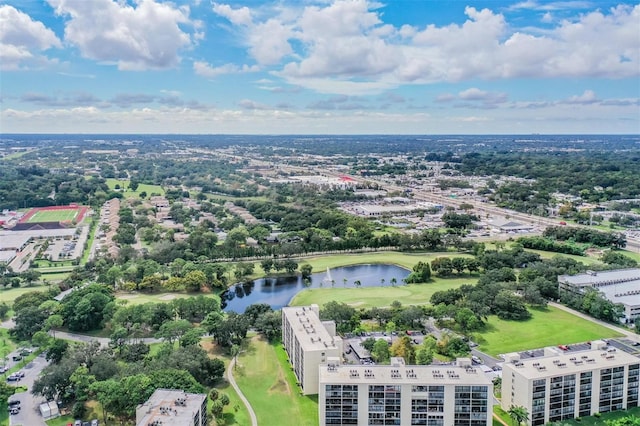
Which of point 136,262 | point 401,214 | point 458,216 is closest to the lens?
point 136,262

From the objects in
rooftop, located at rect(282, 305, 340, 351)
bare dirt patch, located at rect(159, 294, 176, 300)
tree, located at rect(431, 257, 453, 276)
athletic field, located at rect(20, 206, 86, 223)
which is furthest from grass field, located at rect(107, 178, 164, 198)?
rooftop, located at rect(282, 305, 340, 351)

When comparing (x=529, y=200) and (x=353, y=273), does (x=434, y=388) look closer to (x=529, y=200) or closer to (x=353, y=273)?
(x=353, y=273)

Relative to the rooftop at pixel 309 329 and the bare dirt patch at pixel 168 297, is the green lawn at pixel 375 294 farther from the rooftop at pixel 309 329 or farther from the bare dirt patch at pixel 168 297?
the bare dirt patch at pixel 168 297

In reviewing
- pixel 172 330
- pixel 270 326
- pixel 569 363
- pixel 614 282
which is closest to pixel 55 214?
pixel 172 330

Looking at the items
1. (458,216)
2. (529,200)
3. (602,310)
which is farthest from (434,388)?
(529,200)

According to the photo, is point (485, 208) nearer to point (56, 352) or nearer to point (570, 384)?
point (570, 384)

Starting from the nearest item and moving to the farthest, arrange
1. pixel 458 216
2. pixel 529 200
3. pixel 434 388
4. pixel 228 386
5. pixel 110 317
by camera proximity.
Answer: pixel 434 388 < pixel 228 386 < pixel 110 317 < pixel 458 216 < pixel 529 200
